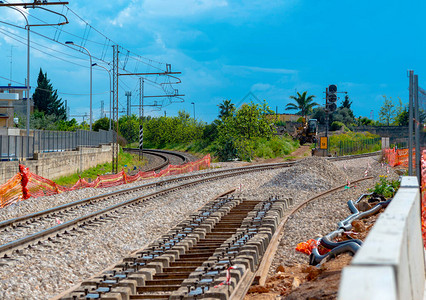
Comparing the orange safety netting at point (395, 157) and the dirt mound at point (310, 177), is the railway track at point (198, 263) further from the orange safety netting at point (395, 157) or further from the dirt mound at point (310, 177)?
the orange safety netting at point (395, 157)

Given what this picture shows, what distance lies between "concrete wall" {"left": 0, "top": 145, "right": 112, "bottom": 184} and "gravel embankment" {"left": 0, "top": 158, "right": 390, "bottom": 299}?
4.63m

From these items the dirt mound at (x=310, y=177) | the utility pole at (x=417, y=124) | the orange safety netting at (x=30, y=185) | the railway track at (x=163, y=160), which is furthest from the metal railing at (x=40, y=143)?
the utility pole at (x=417, y=124)

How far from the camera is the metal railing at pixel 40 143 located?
78.5 ft

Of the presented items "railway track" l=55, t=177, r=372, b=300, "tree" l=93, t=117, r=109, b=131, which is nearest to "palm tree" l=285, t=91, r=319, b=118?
"tree" l=93, t=117, r=109, b=131

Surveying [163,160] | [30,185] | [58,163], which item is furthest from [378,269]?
[163,160]

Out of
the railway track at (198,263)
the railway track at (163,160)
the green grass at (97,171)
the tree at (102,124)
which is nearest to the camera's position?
the railway track at (198,263)

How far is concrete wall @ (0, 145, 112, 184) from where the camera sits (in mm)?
23172

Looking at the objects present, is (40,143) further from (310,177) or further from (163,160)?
(163,160)

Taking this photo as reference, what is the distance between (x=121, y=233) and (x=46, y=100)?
82.5m

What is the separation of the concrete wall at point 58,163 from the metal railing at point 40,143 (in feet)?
1.48

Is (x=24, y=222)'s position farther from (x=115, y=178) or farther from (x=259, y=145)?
(x=259, y=145)

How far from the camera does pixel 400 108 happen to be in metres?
107

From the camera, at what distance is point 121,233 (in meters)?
12.5

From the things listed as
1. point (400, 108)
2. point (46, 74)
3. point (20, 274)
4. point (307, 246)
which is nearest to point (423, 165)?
point (307, 246)
